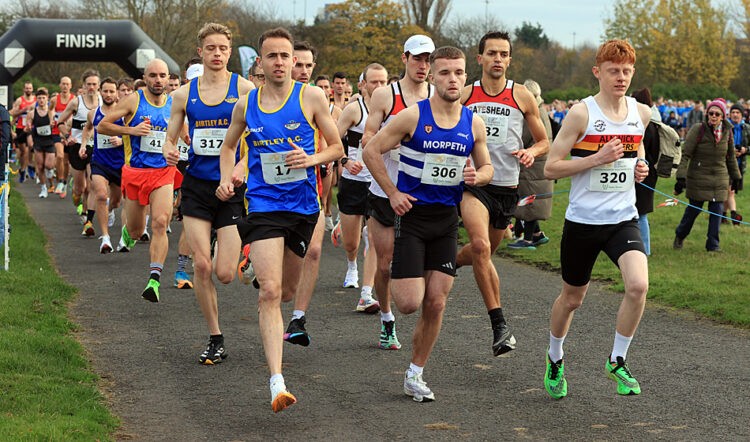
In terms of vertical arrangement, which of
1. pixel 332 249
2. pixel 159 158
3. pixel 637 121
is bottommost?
pixel 332 249

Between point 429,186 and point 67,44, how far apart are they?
22.7 metres

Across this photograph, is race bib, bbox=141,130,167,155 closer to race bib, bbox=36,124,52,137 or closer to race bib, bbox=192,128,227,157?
race bib, bbox=192,128,227,157

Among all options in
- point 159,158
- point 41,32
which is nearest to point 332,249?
point 159,158

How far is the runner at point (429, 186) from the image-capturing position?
6.44 meters

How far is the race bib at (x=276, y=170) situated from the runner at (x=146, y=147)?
337 cm

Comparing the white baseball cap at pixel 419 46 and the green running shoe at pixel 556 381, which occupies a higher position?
the white baseball cap at pixel 419 46

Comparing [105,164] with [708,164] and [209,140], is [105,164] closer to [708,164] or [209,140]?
[209,140]

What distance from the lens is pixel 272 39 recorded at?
21.8 ft

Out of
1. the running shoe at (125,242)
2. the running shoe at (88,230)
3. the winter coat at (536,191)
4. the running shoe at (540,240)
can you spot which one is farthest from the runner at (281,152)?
the running shoe at (88,230)

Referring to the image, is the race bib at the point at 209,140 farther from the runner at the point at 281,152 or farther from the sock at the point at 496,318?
the sock at the point at 496,318

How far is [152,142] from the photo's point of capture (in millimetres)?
10617

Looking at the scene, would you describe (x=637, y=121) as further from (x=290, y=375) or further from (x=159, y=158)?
(x=159, y=158)

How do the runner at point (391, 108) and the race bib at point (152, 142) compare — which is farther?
the race bib at point (152, 142)

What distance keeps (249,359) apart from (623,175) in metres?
2.90
